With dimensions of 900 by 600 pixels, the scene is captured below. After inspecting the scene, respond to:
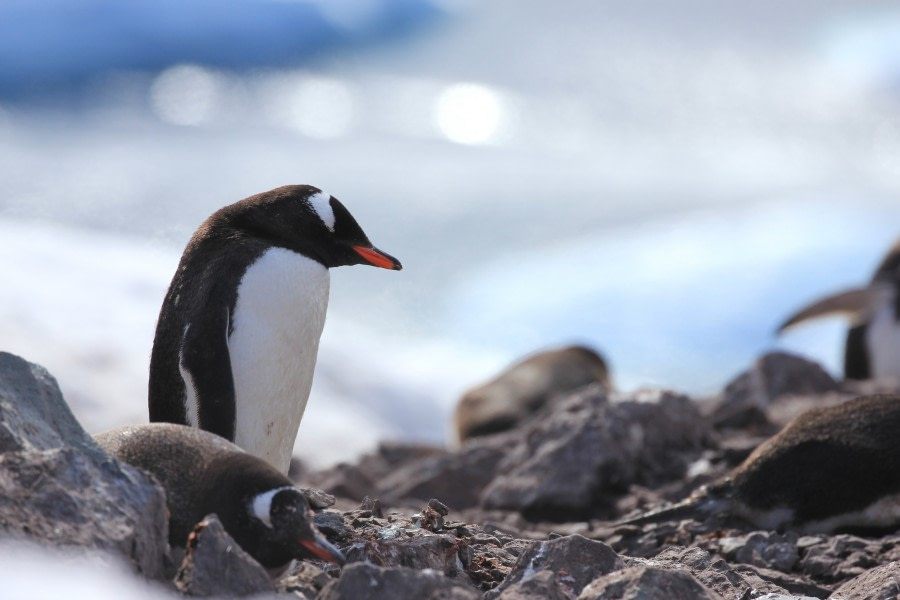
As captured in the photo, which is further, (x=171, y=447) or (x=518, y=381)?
(x=518, y=381)

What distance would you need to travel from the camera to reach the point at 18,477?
252cm

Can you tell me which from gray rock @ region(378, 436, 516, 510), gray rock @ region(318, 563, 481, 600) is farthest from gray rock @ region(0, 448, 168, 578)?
gray rock @ region(378, 436, 516, 510)

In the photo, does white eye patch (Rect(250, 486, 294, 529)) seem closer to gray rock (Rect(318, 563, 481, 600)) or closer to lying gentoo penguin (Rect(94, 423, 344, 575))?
lying gentoo penguin (Rect(94, 423, 344, 575))

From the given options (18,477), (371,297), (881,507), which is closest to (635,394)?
(881,507)

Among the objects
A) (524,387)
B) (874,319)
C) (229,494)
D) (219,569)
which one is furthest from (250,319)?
(874,319)

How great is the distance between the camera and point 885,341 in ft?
31.2

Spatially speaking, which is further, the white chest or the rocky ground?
the white chest

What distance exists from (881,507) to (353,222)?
1.92 m

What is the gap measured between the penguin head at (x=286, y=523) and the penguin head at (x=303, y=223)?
150 cm

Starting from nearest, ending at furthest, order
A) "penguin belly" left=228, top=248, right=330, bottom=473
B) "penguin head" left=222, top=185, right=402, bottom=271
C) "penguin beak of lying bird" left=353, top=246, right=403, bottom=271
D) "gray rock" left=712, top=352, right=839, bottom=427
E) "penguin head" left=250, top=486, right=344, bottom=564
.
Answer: "penguin head" left=250, top=486, right=344, bottom=564, "penguin belly" left=228, top=248, right=330, bottom=473, "penguin head" left=222, top=185, right=402, bottom=271, "penguin beak of lying bird" left=353, top=246, right=403, bottom=271, "gray rock" left=712, top=352, right=839, bottom=427

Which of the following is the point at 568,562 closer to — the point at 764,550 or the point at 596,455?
the point at 764,550

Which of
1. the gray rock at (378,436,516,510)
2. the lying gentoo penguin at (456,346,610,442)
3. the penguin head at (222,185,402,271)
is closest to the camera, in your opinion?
the penguin head at (222,185,402,271)

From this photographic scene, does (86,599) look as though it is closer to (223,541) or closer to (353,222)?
(223,541)

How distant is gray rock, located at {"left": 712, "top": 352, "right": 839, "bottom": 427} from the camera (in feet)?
23.6
